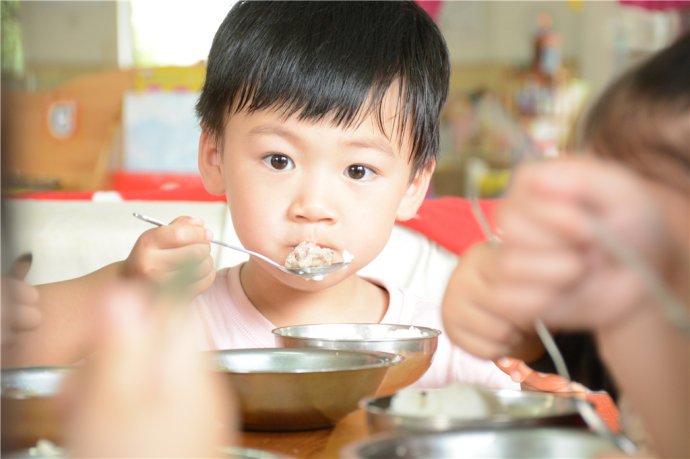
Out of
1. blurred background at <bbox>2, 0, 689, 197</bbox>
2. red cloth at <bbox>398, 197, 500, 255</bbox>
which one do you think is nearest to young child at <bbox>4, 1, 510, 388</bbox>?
red cloth at <bbox>398, 197, 500, 255</bbox>

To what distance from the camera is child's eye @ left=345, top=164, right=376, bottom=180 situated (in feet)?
3.93

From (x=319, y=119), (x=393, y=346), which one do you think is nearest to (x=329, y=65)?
(x=319, y=119)

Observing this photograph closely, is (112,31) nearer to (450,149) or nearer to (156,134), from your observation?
(450,149)

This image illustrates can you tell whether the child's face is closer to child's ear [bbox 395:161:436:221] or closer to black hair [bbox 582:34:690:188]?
child's ear [bbox 395:161:436:221]

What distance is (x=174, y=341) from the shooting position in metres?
0.33

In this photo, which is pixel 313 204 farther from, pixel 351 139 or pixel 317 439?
pixel 317 439

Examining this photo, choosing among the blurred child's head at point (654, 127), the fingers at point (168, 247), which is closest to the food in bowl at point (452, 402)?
the blurred child's head at point (654, 127)

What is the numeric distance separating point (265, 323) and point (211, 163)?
0.25 m

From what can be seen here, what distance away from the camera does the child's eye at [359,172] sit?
1199 millimetres

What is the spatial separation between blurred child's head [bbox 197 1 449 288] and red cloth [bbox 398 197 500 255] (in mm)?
394

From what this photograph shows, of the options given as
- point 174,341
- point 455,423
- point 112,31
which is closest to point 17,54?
point 174,341

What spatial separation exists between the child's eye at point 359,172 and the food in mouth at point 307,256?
4.2 inches

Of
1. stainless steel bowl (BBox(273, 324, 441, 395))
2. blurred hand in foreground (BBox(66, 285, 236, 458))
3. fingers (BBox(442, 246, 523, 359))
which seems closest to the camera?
blurred hand in foreground (BBox(66, 285, 236, 458))

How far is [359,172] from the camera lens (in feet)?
3.97
